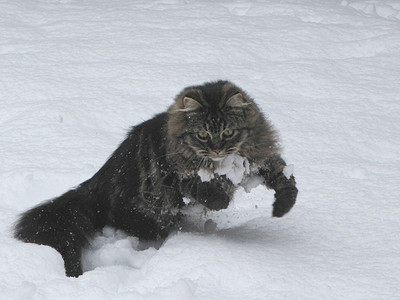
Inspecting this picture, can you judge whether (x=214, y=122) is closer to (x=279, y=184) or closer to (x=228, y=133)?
(x=228, y=133)

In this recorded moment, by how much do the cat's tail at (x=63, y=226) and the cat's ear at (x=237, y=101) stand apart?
101cm

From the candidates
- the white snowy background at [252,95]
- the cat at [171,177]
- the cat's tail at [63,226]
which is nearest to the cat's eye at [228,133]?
the cat at [171,177]

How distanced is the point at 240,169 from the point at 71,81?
284 cm

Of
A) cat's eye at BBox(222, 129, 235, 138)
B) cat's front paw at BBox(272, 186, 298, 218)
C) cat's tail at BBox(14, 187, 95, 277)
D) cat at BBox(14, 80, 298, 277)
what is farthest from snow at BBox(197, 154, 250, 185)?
cat's tail at BBox(14, 187, 95, 277)

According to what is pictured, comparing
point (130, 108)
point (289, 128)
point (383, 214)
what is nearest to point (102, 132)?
point (130, 108)

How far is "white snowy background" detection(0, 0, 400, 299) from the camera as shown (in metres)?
2.43

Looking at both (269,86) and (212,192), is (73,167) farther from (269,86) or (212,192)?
(269,86)

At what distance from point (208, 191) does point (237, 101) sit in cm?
49

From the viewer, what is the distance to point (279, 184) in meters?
2.98

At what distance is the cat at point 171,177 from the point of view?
9.37ft

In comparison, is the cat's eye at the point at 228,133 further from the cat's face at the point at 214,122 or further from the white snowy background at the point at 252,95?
the white snowy background at the point at 252,95

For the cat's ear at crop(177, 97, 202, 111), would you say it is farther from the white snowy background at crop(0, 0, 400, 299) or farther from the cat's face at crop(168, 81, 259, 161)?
the white snowy background at crop(0, 0, 400, 299)

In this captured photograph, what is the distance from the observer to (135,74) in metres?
5.44

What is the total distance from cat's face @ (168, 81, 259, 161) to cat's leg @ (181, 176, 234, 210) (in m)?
0.14
